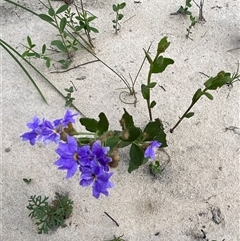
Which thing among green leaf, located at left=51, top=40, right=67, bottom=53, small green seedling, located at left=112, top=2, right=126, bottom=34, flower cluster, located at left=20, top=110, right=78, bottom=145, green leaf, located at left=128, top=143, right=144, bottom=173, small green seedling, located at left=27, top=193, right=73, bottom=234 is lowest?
small green seedling, located at left=27, top=193, right=73, bottom=234

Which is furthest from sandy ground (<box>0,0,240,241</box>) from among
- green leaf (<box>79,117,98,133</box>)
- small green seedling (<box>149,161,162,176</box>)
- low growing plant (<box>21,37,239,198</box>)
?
A: green leaf (<box>79,117,98,133</box>)

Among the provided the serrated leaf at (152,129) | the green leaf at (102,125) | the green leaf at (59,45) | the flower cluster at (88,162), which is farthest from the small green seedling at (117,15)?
the flower cluster at (88,162)

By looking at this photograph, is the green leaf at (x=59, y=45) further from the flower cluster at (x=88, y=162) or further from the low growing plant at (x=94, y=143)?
the flower cluster at (x=88, y=162)

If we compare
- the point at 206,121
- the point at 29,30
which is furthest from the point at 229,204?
the point at 29,30

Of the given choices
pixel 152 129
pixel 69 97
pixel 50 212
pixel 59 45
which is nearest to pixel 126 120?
pixel 152 129

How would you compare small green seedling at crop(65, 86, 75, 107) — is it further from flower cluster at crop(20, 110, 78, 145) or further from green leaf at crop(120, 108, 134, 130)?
flower cluster at crop(20, 110, 78, 145)

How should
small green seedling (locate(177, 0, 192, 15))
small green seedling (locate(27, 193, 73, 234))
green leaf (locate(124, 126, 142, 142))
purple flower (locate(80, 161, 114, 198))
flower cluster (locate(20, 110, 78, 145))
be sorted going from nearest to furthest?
purple flower (locate(80, 161, 114, 198)), flower cluster (locate(20, 110, 78, 145)), green leaf (locate(124, 126, 142, 142)), small green seedling (locate(27, 193, 73, 234)), small green seedling (locate(177, 0, 192, 15))

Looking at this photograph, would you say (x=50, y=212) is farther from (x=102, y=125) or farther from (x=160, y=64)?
(x=160, y=64)
